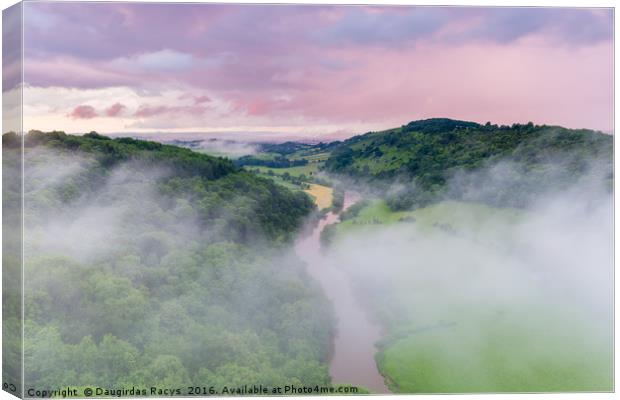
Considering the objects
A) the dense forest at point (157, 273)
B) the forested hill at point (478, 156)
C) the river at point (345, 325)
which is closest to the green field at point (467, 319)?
the river at point (345, 325)

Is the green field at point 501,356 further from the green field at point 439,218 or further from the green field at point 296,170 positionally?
the green field at point 296,170

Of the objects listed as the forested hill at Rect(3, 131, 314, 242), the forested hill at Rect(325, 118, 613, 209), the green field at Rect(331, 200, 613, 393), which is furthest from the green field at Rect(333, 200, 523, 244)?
the forested hill at Rect(3, 131, 314, 242)

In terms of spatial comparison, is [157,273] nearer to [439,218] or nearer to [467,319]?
[439,218]

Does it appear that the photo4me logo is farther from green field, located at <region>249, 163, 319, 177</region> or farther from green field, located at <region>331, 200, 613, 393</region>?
green field, located at <region>249, 163, 319, 177</region>

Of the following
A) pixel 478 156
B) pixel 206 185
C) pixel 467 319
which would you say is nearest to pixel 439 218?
pixel 478 156

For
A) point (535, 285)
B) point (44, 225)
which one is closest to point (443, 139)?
point (535, 285)
